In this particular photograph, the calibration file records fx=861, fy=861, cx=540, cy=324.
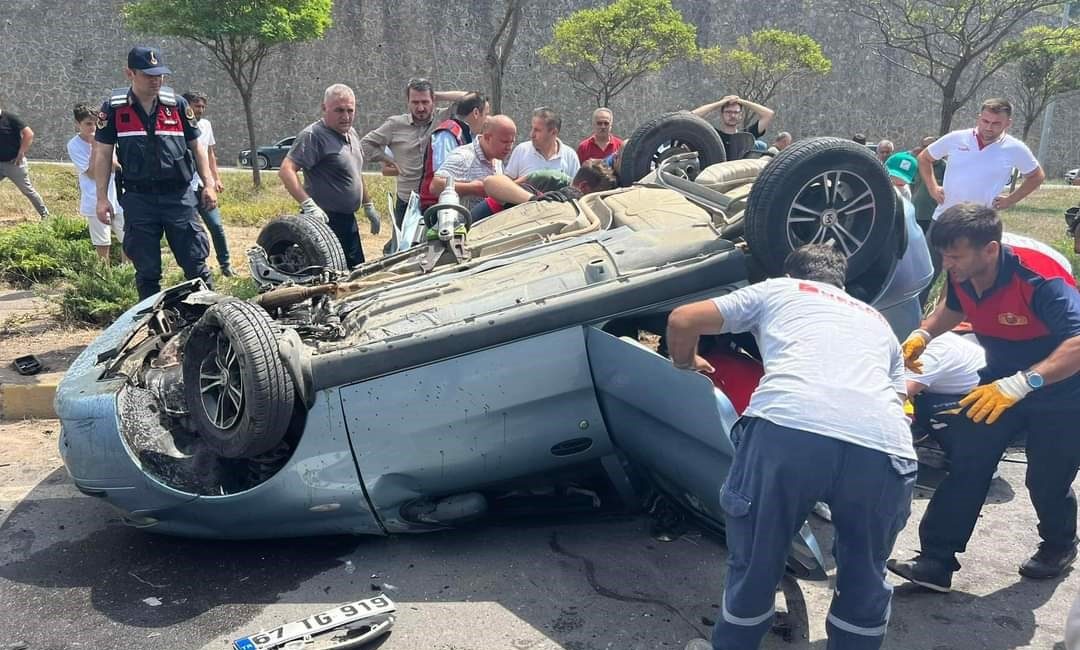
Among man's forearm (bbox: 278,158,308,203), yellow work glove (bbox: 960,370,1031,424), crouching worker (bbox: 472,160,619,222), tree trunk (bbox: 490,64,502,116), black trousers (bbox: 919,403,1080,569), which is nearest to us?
yellow work glove (bbox: 960,370,1031,424)

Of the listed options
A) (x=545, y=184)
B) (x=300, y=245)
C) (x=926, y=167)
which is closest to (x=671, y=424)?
(x=300, y=245)

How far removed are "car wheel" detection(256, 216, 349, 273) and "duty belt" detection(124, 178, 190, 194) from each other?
2.87 ft

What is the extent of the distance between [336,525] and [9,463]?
2.11 m

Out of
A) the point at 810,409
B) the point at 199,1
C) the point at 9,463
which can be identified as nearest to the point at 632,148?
the point at 810,409

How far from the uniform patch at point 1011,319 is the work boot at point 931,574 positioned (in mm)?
943

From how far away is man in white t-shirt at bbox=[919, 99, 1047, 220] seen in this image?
582 centimetres

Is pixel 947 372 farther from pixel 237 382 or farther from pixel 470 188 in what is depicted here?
pixel 470 188

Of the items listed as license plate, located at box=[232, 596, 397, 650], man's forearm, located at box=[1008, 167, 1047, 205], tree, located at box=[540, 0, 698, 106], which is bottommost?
license plate, located at box=[232, 596, 397, 650]

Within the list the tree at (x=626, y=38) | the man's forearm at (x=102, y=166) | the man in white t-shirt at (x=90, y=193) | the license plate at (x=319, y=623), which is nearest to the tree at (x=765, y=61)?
the tree at (x=626, y=38)

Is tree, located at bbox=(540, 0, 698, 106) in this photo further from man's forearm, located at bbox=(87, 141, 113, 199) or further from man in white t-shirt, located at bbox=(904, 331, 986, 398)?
man in white t-shirt, located at bbox=(904, 331, 986, 398)

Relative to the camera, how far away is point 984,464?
10.5ft

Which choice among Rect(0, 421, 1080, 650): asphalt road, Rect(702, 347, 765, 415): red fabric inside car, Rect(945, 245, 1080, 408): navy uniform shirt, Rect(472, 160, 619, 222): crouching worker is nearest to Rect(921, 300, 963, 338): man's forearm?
Rect(945, 245, 1080, 408): navy uniform shirt

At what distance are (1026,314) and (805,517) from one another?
1417mm

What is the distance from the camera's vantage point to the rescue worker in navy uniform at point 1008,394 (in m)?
3.11
